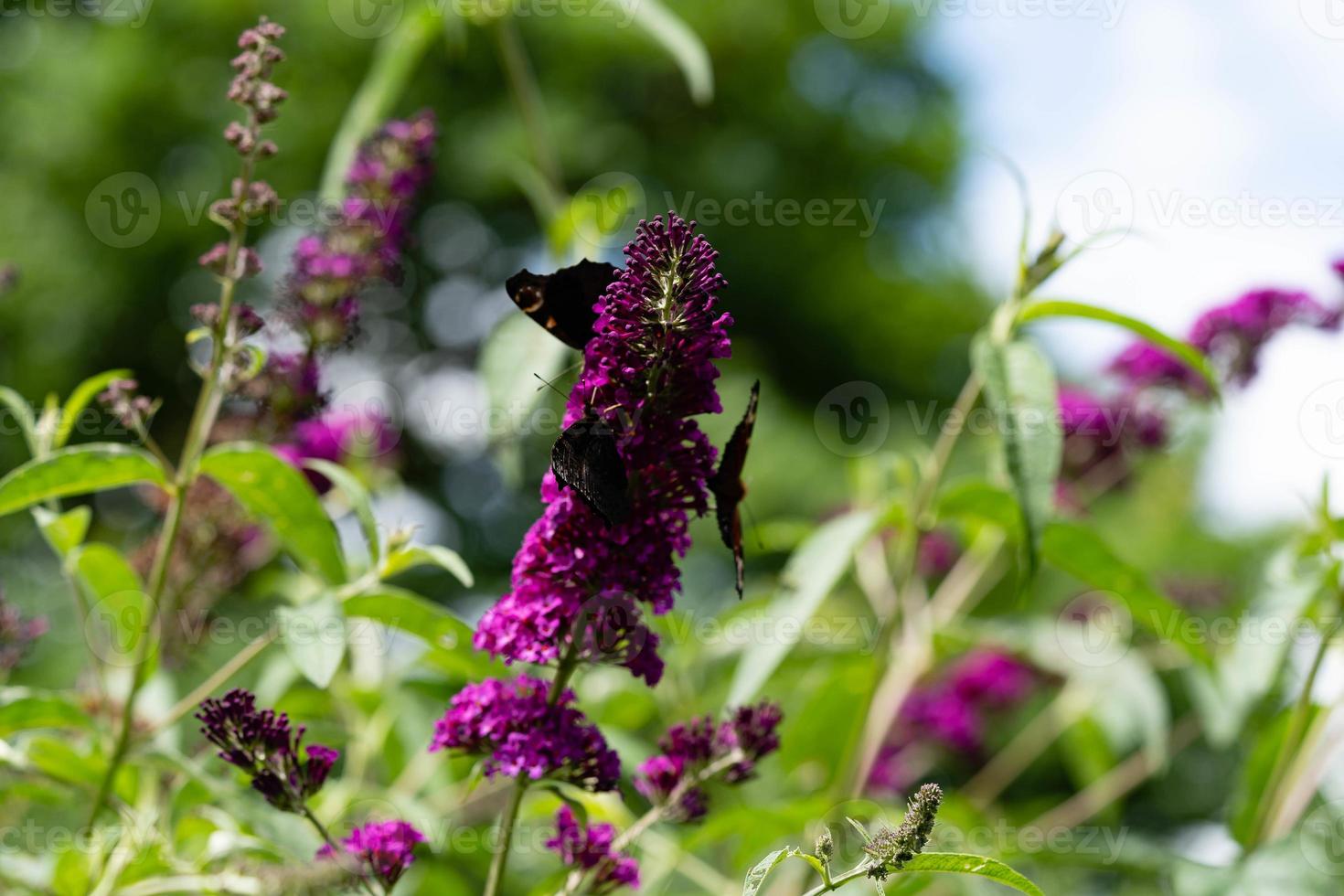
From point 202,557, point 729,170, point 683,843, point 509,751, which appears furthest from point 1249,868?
point 729,170

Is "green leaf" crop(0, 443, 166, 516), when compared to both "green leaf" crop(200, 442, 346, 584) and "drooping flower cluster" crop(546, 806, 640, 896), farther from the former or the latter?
"drooping flower cluster" crop(546, 806, 640, 896)

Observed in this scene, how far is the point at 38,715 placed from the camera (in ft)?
4.31

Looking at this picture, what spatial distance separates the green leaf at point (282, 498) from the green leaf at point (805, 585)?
0.51 meters

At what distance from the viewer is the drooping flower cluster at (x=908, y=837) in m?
0.80

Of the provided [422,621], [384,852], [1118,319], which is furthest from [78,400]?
[1118,319]

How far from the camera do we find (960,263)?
1130 centimetres

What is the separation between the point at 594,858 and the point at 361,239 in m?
0.85

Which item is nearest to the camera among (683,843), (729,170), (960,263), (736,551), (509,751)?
(509,751)

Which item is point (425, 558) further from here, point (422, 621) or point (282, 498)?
point (282, 498)

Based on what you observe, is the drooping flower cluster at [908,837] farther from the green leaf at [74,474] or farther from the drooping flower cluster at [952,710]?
the drooping flower cluster at [952,710]

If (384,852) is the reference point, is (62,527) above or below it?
above

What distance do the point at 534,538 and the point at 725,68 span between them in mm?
10703

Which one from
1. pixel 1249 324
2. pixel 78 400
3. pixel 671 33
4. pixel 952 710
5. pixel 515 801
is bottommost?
pixel 952 710

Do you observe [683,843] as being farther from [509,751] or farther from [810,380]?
[810,380]
